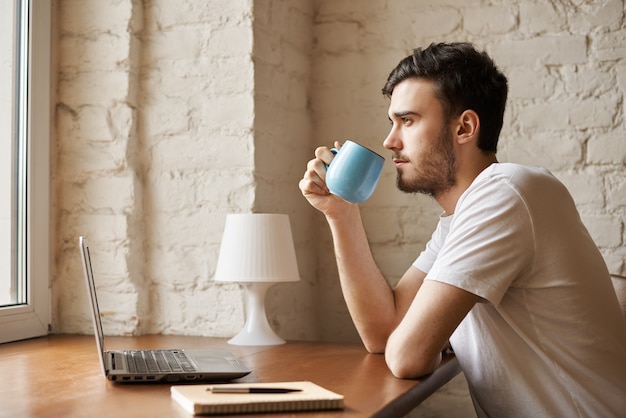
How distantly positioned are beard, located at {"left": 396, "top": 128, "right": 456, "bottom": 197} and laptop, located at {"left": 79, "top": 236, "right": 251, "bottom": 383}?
0.62m

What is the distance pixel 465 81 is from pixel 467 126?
11cm

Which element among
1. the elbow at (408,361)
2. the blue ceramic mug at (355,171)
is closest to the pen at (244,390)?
the elbow at (408,361)

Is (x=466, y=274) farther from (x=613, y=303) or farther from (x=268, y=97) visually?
(x=268, y=97)

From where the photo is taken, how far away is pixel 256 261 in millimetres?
2180

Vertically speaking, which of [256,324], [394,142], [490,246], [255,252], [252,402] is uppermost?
[394,142]

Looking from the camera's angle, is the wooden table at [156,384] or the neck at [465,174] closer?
the wooden table at [156,384]

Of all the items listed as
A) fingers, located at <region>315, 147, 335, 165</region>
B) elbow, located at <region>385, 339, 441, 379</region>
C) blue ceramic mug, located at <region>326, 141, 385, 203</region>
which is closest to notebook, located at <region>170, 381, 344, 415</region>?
elbow, located at <region>385, 339, 441, 379</region>

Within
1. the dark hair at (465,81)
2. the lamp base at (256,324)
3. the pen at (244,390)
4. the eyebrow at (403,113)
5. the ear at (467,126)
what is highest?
the dark hair at (465,81)

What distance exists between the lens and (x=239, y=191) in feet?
7.82

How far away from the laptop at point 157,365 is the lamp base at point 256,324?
1.56 feet

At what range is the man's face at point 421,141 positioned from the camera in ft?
5.98

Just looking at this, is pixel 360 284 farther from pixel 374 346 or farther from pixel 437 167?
pixel 437 167

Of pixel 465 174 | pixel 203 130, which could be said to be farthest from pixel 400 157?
pixel 203 130

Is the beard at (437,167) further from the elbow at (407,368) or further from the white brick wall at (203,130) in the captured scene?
the white brick wall at (203,130)
